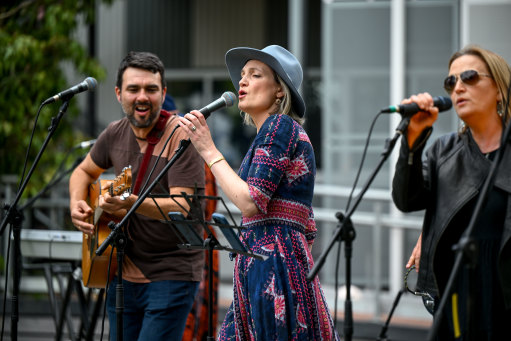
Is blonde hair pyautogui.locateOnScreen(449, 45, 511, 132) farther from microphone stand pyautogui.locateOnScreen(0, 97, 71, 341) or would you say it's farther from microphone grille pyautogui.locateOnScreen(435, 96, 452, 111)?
microphone stand pyautogui.locateOnScreen(0, 97, 71, 341)

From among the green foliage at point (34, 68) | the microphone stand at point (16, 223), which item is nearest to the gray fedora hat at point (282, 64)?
the microphone stand at point (16, 223)

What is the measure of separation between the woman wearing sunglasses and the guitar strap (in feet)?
4.52

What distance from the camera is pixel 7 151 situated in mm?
8844

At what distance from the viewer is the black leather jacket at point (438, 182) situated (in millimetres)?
2791

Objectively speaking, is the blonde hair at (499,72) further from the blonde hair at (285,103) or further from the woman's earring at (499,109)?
the blonde hair at (285,103)

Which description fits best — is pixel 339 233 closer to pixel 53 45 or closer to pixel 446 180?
pixel 446 180

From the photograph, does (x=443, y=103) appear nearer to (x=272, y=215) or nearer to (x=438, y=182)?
(x=438, y=182)

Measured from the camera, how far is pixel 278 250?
3.11 m

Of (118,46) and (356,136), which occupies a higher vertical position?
(118,46)

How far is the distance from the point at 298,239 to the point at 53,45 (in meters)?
6.37

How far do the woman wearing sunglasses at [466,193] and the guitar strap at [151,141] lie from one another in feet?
4.52

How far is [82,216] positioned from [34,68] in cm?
523

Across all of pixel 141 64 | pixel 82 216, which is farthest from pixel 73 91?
pixel 82 216

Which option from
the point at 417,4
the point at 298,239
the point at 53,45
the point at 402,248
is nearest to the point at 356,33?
the point at 417,4
